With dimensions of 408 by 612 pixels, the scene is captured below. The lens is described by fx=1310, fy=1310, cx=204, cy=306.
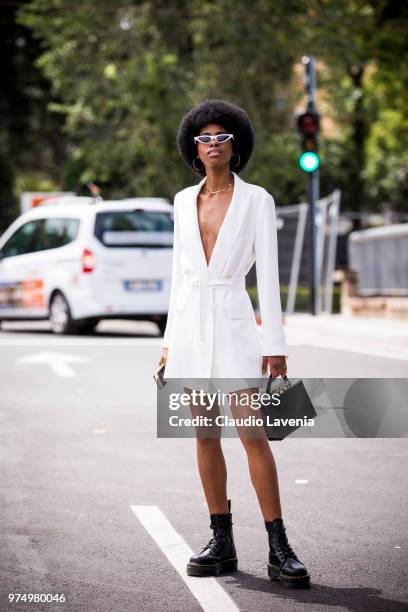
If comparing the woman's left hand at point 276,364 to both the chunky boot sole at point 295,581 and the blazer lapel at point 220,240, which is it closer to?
the blazer lapel at point 220,240

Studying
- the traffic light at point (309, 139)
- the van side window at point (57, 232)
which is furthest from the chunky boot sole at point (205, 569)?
the traffic light at point (309, 139)

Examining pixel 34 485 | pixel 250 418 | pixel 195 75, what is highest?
pixel 195 75

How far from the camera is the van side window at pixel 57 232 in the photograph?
18.3m

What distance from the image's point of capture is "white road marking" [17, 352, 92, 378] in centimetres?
1324

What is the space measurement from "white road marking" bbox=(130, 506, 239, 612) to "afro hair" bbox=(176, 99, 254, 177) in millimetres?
1598

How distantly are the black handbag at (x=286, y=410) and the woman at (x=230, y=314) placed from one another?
0.05 meters

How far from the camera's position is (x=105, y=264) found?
58.3 feet

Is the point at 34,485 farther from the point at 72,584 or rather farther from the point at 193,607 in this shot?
the point at 193,607

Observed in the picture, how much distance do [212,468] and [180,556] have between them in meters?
0.50

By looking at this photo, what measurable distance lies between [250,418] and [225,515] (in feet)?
1.52

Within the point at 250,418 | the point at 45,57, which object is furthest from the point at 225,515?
the point at 45,57

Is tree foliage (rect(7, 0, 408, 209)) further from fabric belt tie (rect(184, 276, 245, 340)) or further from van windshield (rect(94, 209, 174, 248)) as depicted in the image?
fabric belt tie (rect(184, 276, 245, 340))

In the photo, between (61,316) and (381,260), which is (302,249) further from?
(61,316)

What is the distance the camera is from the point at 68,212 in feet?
60.8
